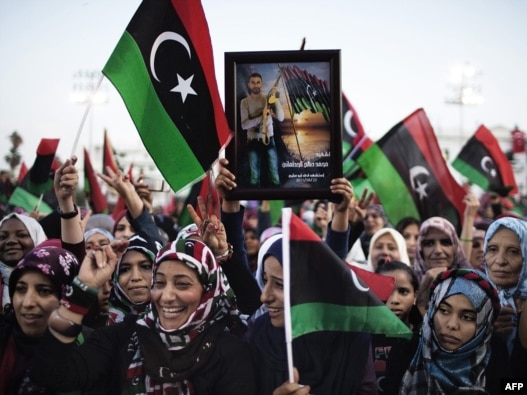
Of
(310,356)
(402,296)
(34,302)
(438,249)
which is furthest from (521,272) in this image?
(34,302)

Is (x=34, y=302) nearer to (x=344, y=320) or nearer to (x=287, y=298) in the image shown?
(x=287, y=298)

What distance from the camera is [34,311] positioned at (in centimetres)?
346

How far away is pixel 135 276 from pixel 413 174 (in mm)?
3619

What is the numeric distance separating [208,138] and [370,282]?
1096mm

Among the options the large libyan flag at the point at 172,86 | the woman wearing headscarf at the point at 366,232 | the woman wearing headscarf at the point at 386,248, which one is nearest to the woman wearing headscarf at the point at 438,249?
the woman wearing headscarf at the point at 386,248

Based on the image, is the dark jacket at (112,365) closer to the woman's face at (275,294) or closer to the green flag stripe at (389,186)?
the woman's face at (275,294)

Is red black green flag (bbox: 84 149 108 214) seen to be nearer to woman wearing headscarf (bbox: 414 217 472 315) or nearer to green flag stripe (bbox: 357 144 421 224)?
green flag stripe (bbox: 357 144 421 224)

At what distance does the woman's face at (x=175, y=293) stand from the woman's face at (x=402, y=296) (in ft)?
5.16

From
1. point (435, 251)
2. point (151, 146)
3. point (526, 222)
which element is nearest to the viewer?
point (151, 146)

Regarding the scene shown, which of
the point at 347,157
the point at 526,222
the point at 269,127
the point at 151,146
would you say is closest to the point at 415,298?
the point at 526,222

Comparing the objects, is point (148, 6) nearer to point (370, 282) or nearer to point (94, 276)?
point (94, 276)

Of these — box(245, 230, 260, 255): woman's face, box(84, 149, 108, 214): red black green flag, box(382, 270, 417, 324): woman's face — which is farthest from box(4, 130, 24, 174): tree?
box(382, 270, 417, 324): woman's face

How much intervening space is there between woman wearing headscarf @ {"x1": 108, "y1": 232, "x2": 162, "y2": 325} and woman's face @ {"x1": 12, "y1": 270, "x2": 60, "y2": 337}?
0.71 metres

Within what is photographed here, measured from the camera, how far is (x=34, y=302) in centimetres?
347
